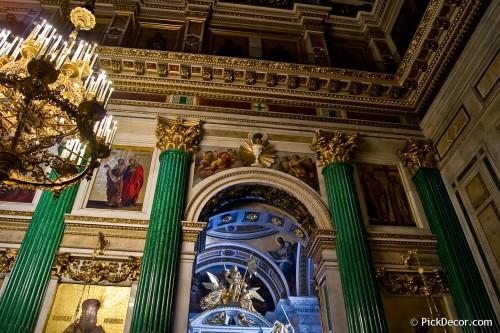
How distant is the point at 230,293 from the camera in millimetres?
11875

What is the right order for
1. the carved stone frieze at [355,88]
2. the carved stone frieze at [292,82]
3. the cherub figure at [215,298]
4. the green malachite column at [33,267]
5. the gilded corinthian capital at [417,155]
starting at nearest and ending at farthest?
the green malachite column at [33,267] < the gilded corinthian capital at [417,155] < the carved stone frieze at [292,82] < the carved stone frieze at [355,88] < the cherub figure at [215,298]

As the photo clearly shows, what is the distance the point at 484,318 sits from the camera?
5949 millimetres

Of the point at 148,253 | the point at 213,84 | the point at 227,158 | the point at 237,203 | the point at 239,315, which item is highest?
the point at 213,84

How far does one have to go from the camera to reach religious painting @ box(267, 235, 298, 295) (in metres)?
13.0

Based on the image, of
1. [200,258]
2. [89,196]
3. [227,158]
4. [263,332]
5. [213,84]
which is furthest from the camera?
[200,258]

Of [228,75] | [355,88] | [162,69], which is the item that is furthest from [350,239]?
[162,69]

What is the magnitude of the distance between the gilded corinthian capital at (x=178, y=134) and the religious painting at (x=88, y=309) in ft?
8.69

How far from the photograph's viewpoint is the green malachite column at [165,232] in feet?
17.7

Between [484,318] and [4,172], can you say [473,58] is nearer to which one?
[484,318]

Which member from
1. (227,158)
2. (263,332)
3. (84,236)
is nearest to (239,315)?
(263,332)

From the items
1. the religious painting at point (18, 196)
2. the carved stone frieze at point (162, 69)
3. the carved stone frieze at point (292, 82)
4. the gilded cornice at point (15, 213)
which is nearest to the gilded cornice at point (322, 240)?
the carved stone frieze at point (292, 82)

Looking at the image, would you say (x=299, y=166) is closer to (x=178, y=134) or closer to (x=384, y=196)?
(x=384, y=196)

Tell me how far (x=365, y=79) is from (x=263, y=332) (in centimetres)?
697

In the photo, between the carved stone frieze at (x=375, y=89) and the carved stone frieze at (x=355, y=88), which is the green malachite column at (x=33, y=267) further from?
the carved stone frieze at (x=375, y=89)
